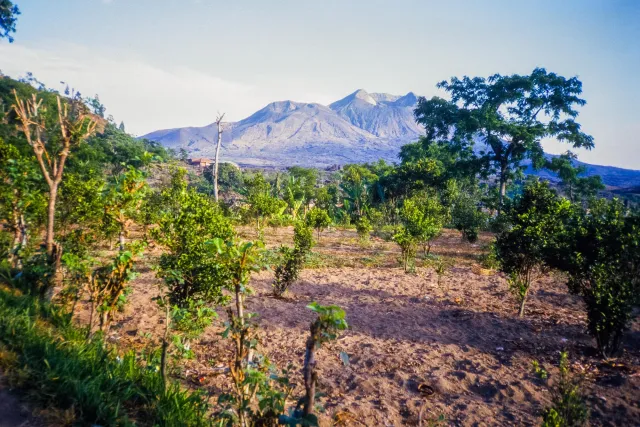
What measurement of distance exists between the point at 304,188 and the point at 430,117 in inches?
529

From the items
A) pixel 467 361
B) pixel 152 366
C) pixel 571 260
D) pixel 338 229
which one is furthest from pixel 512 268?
pixel 338 229

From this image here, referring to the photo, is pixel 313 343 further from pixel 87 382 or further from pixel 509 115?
pixel 509 115

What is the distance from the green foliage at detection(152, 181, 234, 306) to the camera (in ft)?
15.3

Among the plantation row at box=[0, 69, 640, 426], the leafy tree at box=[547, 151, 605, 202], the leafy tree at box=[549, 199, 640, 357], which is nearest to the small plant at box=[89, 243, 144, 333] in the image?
the plantation row at box=[0, 69, 640, 426]

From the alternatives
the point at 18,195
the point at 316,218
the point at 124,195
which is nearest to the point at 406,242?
the point at 316,218

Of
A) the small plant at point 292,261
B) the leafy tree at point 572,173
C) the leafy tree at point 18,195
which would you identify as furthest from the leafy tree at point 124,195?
the leafy tree at point 572,173

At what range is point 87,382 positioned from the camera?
3098 millimetres

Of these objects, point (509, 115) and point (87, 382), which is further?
point (509, 115)

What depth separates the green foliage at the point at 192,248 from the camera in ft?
15.3

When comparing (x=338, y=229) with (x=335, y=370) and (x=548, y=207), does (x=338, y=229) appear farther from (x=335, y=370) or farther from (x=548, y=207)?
(x=335, y=370)

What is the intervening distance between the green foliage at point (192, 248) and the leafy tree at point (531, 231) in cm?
692

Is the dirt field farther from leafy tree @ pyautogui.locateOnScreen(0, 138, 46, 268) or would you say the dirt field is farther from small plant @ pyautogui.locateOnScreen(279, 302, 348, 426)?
leafy tree @ pyautogui.locateOnScreen(0, 138, 46, 268)

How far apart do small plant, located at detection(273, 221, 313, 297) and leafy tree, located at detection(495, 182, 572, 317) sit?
5273 millimetres

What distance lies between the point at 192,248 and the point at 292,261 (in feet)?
14.8
